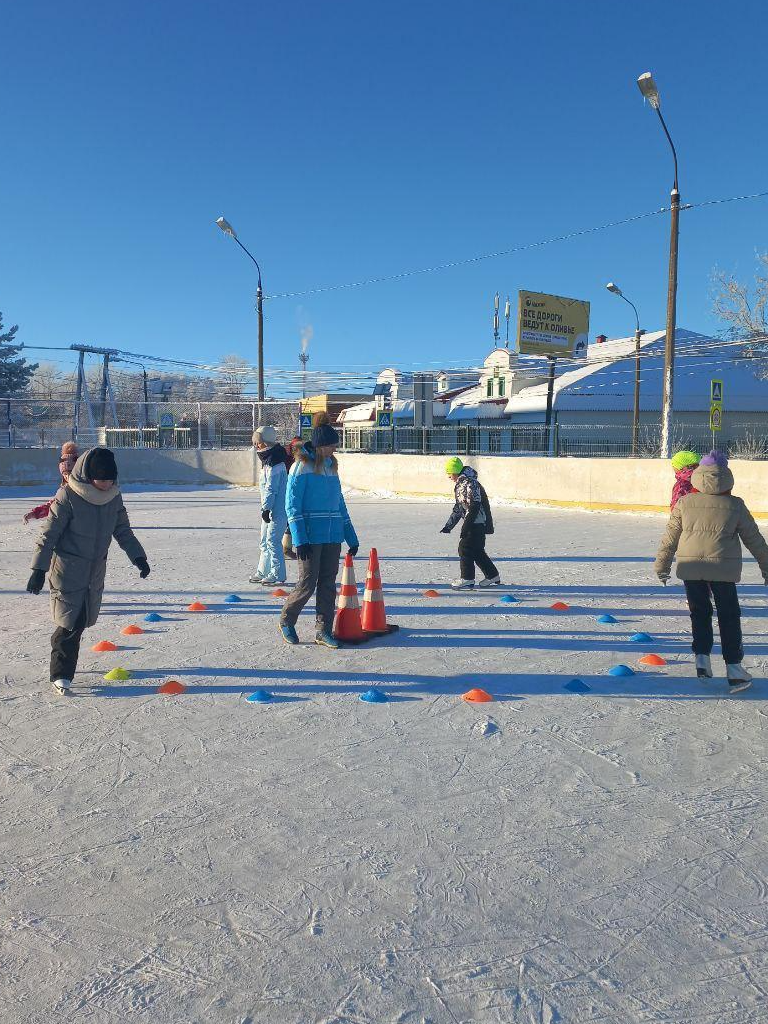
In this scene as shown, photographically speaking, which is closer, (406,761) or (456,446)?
(406,761)

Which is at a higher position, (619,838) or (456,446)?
(456,446)

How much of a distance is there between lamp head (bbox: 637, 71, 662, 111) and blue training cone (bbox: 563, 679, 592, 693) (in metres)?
14.3

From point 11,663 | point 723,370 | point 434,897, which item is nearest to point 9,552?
point 11,663

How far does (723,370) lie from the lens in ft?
132

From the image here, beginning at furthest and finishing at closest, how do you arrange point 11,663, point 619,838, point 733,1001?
point 11,663 → point 619,838 → point 733,1001

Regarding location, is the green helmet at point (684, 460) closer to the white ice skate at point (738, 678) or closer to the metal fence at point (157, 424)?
the white ice skate at point (738, 678)

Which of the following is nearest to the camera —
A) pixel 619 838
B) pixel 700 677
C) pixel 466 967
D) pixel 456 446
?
pixel 466 967

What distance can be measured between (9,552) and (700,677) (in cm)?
980

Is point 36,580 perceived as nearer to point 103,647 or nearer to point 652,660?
point 103,647

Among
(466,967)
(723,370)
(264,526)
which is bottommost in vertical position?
(466,967)

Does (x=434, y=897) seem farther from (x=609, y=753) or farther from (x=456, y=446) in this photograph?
(x=456, y=446)

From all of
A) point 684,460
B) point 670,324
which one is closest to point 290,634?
point 684,460

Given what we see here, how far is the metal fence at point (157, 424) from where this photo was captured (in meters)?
28.5

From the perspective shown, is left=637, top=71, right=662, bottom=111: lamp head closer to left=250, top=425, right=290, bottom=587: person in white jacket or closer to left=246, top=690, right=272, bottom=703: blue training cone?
left=250, top=425, right=290, bottom=587: person in white jacket
